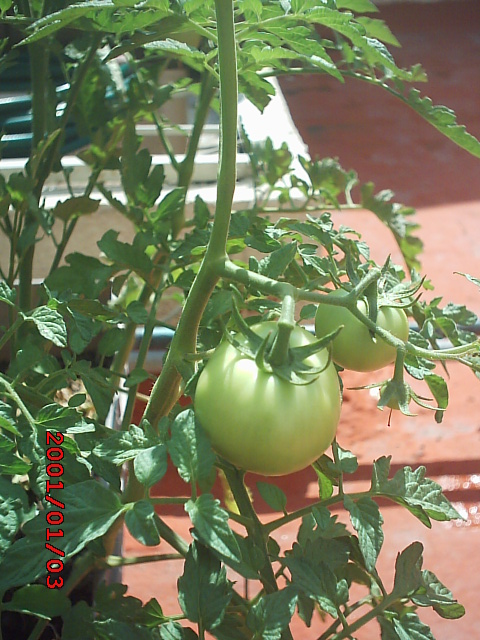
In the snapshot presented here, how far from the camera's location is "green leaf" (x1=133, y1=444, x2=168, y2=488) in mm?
321

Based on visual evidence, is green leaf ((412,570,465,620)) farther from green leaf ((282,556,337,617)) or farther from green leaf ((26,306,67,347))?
green leaf ((26,306,67,347))

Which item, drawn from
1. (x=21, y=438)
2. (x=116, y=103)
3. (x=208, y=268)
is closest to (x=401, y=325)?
(x=208, y=268)

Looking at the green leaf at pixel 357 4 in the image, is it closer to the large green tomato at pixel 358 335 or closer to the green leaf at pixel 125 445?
the large green tomato at pixel 358 335

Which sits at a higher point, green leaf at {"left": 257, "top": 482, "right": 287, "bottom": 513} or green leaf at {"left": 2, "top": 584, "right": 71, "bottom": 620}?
green leaf at {"left": 257, "top": 482, "right": 287, "bottom": 513}

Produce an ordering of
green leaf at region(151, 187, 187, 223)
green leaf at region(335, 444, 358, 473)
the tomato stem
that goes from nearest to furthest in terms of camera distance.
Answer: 1. the tomato stem
2. green leaf at region(335, 444, 358, 473)
3. green leaf at region(151, 187, 187, 223)

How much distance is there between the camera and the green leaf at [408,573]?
0.40 m

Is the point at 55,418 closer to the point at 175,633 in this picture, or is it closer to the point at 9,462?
the point at 9,462

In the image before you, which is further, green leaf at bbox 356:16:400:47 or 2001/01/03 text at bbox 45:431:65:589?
green leaf at bbox 356:16:400:47

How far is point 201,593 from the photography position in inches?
13.5

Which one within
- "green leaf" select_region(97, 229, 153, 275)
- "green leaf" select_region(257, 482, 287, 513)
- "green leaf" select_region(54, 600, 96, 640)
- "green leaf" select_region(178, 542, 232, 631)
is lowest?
"green leaf" select_region(54, 600, 96, 640)

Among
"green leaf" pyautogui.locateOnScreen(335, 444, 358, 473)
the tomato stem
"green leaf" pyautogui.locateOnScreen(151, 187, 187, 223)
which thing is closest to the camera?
the tomato stem

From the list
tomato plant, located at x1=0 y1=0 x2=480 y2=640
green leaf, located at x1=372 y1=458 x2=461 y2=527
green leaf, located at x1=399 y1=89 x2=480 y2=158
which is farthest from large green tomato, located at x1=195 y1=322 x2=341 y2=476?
green leaf, located at x1=399 y1=89 x2=480 y2=158

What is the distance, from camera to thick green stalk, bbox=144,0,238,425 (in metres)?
0.31

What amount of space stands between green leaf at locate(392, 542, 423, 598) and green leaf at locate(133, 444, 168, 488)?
0.18m
